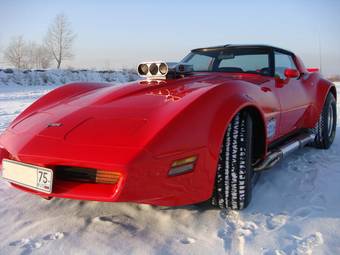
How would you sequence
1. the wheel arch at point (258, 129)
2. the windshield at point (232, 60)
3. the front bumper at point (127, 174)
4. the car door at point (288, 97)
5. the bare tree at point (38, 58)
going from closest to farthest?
the front bumper at point (127, 174) < the wheel arch at point (258, 129) < the car door at point (288, 97) < the windshield at point (232, 60) < the bare tree at point (38, 58)

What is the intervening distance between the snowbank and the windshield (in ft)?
51.0

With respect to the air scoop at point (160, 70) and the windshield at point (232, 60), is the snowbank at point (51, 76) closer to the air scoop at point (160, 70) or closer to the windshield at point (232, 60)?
the windshield at point (232, 60)

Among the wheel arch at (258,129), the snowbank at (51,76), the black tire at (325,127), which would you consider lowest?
the snowbank at (51,76)

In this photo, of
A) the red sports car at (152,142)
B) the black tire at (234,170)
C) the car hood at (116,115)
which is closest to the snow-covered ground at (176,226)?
the black tire at (234,170)

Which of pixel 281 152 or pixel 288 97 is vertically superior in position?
pixel 288 97

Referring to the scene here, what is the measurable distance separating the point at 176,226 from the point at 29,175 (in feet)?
2.94

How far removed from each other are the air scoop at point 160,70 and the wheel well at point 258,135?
2.55 ft

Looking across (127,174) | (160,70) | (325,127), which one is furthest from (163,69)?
(325,127)

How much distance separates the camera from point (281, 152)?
284 centimetres

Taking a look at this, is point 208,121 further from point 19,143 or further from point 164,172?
point 19,143

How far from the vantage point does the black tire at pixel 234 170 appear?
215 cm

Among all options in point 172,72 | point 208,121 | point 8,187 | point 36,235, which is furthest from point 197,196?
point 8,187

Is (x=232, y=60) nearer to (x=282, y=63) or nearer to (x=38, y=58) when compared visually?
(x=282, y=63)

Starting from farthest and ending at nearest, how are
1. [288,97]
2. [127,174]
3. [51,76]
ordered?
1. [51,76]
2. [288,97]
3. [127,174]
